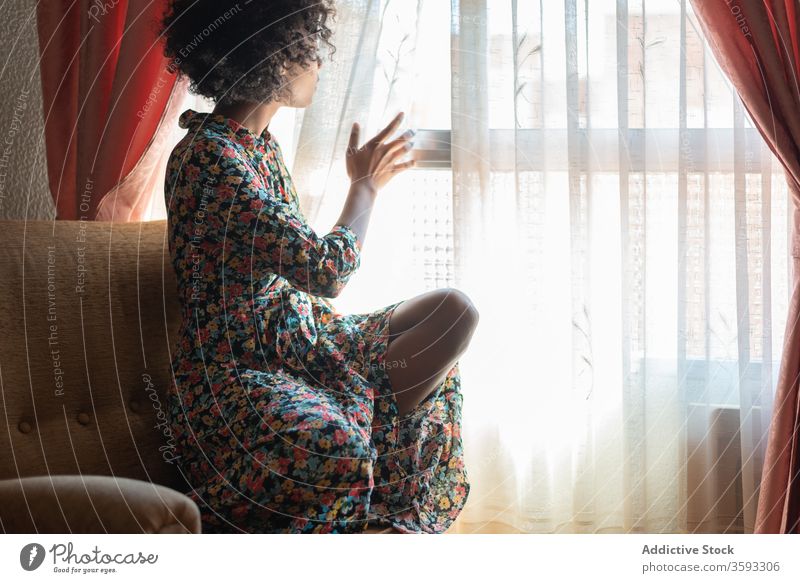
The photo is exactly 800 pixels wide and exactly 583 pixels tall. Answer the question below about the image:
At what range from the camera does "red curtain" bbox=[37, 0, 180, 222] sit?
3.87ft

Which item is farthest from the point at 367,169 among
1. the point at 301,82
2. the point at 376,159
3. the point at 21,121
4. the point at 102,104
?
the point at 21,121

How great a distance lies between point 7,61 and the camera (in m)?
1.20

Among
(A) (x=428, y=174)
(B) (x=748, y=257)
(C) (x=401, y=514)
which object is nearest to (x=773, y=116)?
(B) (x=748, y=257)

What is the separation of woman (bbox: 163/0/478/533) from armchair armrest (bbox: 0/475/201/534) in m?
0.19

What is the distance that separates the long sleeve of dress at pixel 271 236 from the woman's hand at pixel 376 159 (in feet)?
0.58

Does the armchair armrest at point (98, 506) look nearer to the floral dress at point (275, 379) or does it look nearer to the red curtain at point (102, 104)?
the floral dress at point (275, 379)

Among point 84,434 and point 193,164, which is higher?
point 193,164

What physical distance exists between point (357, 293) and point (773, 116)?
73cm

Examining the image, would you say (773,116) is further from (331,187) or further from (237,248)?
(237,248)

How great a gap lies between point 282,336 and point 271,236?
158 mm

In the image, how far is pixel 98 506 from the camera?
2.14ft

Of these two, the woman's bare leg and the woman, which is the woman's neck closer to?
the woman

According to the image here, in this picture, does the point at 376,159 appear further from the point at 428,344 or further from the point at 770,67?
the point at 770,67

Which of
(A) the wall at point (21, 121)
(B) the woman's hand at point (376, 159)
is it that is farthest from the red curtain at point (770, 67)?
(A) the wall at point (21, 121)
